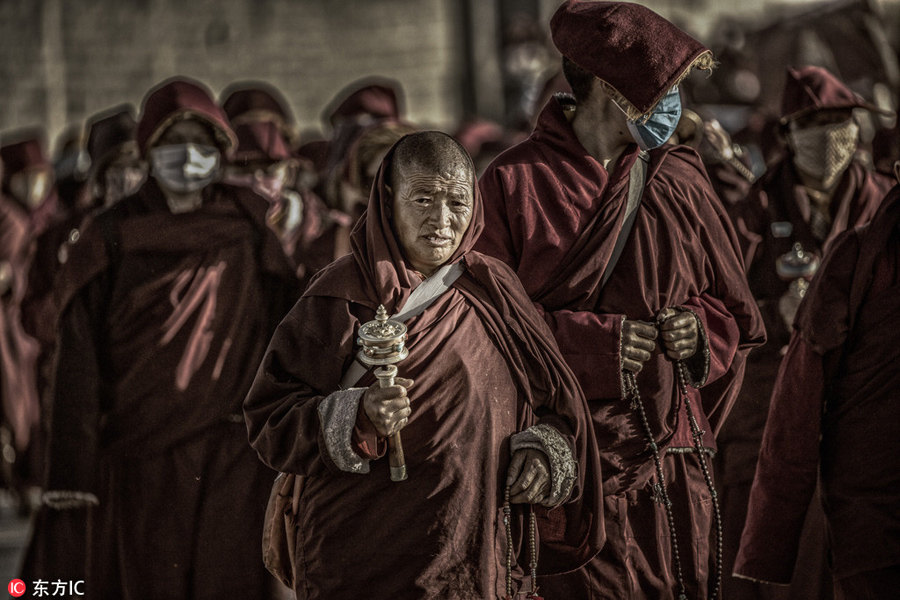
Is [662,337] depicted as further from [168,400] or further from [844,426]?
[168,400]

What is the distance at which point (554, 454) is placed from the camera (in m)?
3.69

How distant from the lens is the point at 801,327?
4.52 m

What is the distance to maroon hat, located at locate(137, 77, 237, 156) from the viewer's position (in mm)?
5973

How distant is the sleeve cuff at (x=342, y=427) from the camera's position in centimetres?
351

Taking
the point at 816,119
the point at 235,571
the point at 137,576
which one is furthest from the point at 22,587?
the point at 816,119

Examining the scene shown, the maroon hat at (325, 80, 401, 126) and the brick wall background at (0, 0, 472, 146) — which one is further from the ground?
the brick wall background at (0, 0, 472, 146)

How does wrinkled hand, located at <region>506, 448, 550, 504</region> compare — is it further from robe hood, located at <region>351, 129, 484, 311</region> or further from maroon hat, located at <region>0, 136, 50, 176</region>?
maroon hat, located at <region>0, 136, 50, 176</region>

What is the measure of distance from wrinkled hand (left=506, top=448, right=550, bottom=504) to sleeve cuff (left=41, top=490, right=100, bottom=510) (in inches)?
90.7

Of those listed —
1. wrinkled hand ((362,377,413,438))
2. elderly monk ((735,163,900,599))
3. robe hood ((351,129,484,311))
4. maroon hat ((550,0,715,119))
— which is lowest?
elderly monk ((735,163,900,599))

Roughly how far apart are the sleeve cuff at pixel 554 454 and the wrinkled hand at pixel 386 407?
1.28 ft

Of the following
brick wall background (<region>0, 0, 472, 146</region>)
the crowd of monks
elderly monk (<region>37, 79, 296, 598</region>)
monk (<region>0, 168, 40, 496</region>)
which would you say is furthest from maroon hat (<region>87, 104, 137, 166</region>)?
brick wall background (<region>0, 0, 472, 146</region>)

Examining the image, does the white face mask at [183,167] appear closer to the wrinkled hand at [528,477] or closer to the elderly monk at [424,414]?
the elderly monk at [424,414]

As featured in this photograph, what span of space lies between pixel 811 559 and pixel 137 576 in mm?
2560

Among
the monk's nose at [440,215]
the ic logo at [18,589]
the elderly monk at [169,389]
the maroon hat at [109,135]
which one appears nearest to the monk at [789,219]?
the elderly monk at [169,389]
